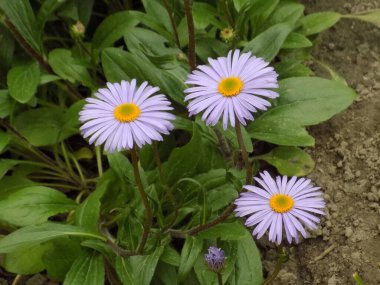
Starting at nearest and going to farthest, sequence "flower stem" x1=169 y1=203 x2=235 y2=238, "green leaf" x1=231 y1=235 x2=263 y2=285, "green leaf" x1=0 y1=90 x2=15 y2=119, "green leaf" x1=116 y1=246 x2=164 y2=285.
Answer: "flower stem" x1=169 y1=203 x2=235 y2=238, "green leaf" x1=116 y1=246 x2=164 y2=285, "green leaf" x1=231 y1=235 x2=263 y2=285, "green leaf" x1=0 y1=90 x2=15 y2=119

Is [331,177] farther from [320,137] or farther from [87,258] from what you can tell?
[87,258]

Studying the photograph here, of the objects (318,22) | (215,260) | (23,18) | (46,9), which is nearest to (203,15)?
(318,22)

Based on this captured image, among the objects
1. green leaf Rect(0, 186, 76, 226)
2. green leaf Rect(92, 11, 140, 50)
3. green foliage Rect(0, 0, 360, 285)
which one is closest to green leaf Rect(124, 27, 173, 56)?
green foliage Rect(0, 0, 360, 285)

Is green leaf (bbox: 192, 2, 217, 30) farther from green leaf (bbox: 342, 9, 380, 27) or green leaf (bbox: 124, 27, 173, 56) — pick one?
green leaf (bbox: 342, 9, 380, 27)

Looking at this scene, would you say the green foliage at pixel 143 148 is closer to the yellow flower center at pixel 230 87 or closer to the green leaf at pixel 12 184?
the green leaf at pixel 12 184

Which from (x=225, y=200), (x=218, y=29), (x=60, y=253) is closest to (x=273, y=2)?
(x=218, y=29)

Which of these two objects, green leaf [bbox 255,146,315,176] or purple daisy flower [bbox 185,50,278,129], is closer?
purple daisy flower [bbox 185,50,278,129]

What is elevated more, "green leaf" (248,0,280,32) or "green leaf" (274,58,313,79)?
"green leaf" (248,0,280,32)

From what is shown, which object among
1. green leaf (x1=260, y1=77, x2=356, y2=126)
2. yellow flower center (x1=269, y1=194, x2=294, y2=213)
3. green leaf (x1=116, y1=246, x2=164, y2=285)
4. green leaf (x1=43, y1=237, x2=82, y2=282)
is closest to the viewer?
yellow flower center (x1=269, y1=194, x2=294, y2=213)

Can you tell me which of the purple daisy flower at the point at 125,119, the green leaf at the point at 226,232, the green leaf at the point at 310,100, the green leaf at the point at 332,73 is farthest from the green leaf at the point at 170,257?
the green leaf at the point at 332,73
